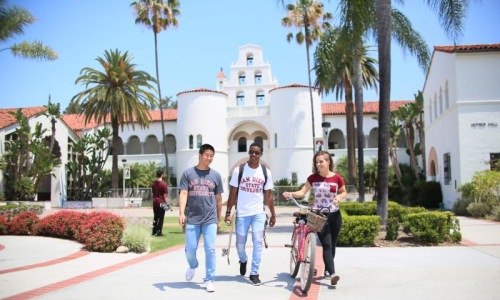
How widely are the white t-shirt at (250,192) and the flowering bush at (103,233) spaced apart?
506 centimetres

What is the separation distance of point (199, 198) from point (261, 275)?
184 centimetres

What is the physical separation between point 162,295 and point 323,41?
1562cm

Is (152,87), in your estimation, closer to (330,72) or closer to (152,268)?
(330,72)

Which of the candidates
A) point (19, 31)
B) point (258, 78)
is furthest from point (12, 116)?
point (258, 78)

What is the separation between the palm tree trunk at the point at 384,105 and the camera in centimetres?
1452

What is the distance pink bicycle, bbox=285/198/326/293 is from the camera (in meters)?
6.11

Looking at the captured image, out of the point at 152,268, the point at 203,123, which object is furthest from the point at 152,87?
the point at 152,268

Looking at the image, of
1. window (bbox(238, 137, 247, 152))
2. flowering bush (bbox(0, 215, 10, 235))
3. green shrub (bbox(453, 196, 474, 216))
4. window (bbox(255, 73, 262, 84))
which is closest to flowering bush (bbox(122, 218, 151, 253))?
flowering bush (bbox(0, 215, 10, 235))

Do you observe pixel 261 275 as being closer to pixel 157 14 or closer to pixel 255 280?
pixel 255 280

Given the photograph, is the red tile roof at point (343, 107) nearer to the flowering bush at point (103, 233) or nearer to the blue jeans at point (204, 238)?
the flowering bush at point (103, 233)

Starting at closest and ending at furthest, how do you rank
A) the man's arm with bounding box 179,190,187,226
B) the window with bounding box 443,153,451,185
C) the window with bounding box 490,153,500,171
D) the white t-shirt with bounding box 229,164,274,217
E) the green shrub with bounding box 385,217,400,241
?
the man's arm with bounding box 179,190,187,226
the white t-shirt with bounding box 229,164,274,217
the green shrub with bounding box 385,217,400,241
the window with bounding box 490,153,500,171
the window with bounding box 443,153,451,185

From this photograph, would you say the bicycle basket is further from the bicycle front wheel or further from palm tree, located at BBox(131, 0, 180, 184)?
palm tree, located at BBox(131, 0, 180, 184)

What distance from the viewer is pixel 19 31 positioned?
2047cm

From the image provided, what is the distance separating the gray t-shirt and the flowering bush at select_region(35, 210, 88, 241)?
7160 millimetres
